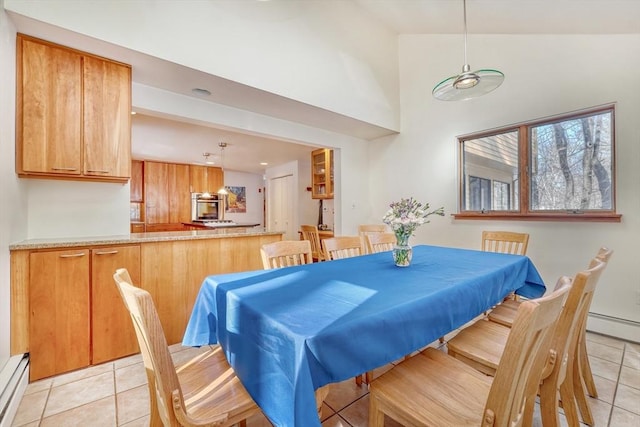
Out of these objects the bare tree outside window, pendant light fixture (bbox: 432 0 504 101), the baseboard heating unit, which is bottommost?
the baseboard heating unit

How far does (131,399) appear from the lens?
1.73 metres

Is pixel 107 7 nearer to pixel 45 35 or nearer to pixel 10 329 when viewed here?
pixel 45 35

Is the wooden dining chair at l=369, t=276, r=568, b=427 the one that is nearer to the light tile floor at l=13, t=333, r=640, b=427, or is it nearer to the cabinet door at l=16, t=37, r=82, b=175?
the light tile floor at l=13, t=333, r=640, b=427

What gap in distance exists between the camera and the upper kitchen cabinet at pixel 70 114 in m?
1.92

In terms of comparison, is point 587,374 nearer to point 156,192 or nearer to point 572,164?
point 572,164

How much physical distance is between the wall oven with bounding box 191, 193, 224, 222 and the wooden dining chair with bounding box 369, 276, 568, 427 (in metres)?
6.50

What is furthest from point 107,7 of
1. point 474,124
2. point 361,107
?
point 474,124

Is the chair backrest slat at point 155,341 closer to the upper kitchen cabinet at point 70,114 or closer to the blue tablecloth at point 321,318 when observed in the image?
the blue tablecloth at point 321,318

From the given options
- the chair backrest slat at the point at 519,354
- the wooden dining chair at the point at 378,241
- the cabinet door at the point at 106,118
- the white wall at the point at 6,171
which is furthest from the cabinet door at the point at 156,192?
the chair backrest slat at the point at 519,354

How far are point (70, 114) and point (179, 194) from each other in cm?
521

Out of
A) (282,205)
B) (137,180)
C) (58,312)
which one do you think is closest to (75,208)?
(58,312)

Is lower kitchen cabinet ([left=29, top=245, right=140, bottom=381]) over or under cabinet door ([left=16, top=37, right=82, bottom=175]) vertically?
under

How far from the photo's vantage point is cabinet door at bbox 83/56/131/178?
2152 millimetres

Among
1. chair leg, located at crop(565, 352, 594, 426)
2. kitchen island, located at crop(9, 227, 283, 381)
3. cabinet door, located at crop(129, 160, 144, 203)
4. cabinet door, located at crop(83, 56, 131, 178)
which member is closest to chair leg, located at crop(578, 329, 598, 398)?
chair leg, located at crop(565, 352, 594, 426)
